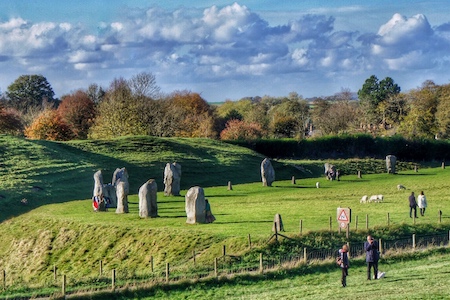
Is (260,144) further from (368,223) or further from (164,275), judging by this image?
(164,275)

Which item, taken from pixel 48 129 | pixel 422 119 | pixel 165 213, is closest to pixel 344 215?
pixel 165 213

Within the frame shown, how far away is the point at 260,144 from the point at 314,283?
3177 inches

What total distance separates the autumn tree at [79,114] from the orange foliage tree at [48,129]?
11.3 m

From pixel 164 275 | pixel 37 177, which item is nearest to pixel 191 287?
pixel 164 275

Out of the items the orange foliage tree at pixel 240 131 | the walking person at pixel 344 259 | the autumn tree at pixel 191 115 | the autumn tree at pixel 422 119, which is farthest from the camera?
the autumn tree at pixel 422 119

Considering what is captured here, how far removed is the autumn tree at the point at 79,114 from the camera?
13738 cm

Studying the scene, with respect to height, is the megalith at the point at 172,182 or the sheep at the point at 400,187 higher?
the megalith at the point at 172,182

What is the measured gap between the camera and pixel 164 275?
35.2 m

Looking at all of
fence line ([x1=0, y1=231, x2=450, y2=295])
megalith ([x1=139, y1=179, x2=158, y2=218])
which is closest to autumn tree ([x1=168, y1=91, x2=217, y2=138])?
megalith ([x1=139, y1=179, x2=158, y2=218])

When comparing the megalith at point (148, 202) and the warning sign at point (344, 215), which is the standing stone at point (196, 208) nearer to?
the megalith at point (148, 202)

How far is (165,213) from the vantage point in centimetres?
5309

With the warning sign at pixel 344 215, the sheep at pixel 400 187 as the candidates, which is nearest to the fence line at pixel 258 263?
the warning sign at pixel 344 215

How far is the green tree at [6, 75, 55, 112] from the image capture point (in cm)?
17680

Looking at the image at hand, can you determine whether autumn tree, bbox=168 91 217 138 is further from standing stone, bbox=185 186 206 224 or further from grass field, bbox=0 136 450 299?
standing stone, bbox=185 186 206 224
